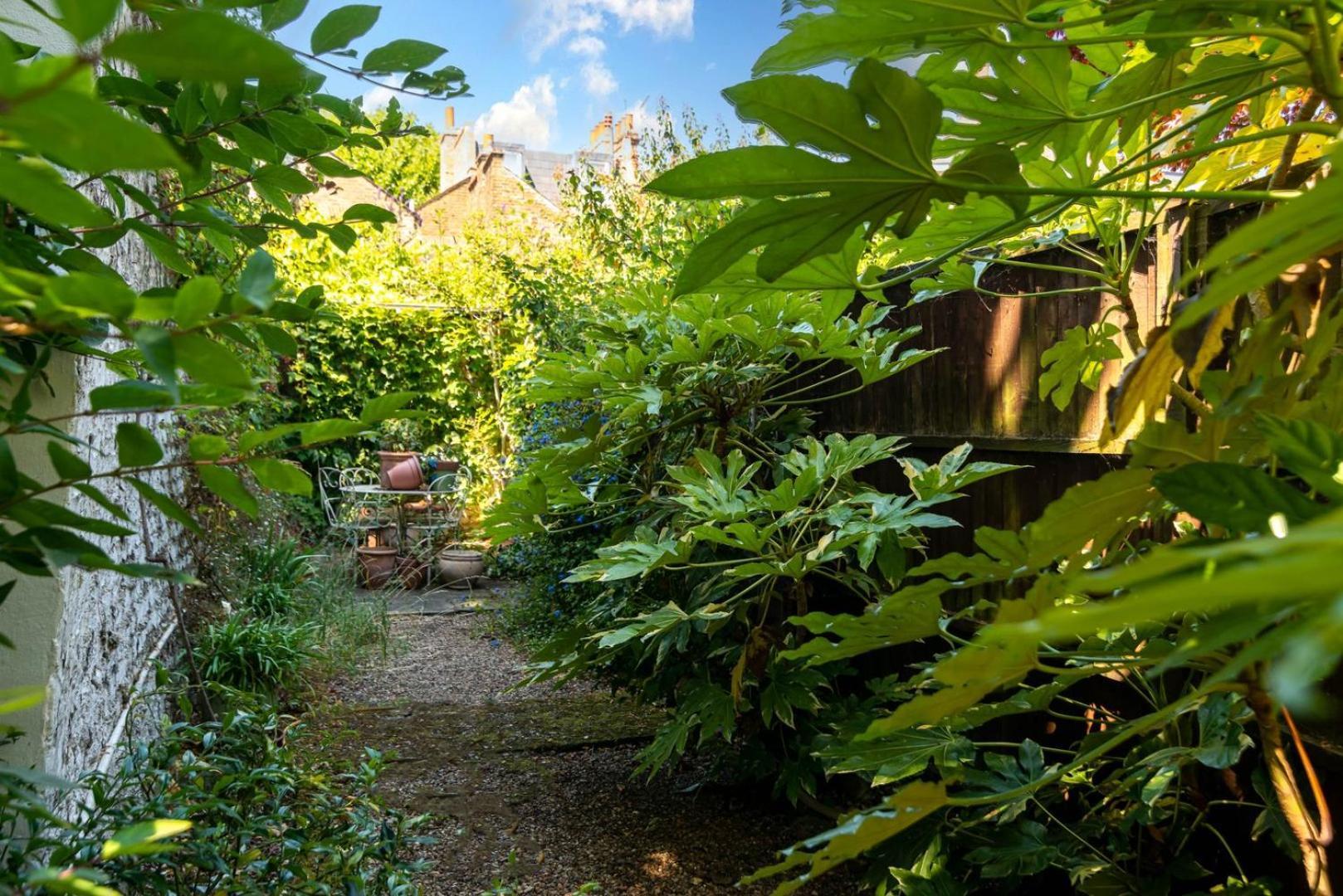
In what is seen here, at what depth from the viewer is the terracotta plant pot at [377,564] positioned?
7391 mm

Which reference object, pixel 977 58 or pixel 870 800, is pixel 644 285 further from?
pixel 977 58

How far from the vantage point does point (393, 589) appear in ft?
23.4

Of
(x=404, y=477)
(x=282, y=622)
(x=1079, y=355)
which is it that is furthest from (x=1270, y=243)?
(x=404, y=477)

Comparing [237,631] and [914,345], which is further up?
[914,345]

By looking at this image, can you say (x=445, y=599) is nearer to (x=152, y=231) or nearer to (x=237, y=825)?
(x=237, y=825)

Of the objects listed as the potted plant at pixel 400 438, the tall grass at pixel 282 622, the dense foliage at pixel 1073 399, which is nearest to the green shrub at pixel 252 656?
the tall grass at pixel 282 622

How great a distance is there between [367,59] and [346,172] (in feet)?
0.52

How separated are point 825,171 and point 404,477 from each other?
25.0 feet

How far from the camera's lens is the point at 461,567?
7.40 metres

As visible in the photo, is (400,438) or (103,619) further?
(400,438)

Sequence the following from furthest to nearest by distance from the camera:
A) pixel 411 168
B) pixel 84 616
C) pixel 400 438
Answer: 1. pixel 411 168
2. pixel 400 438
3. pixel 84 616

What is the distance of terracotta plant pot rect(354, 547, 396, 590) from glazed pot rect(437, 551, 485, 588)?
42 cm

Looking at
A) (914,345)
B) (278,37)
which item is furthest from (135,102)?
(914,345)

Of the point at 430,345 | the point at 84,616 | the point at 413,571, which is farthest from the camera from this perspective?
the point at 430,345
